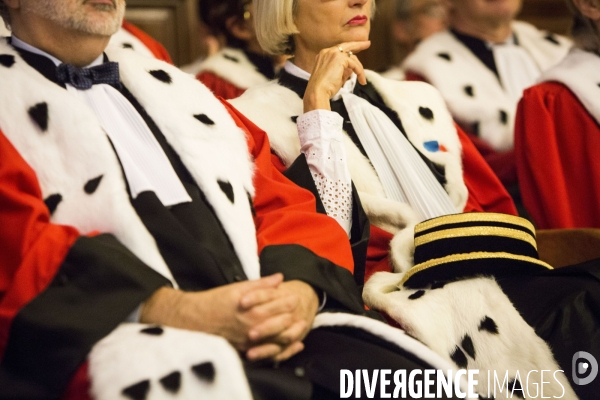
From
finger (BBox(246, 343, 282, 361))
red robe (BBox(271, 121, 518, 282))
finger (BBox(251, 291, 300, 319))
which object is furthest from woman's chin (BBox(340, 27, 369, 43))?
finger (BBox(246, 343, 282, 361))

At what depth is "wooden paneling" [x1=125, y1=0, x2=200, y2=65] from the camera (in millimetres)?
4379

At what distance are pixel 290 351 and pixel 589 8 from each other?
1.91 meters

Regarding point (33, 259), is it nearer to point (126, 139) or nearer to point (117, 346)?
point (117, 346)

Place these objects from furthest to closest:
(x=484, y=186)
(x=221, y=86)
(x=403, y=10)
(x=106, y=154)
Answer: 1. (x=403, y=10)
2. (x=221, y=86)
3. (x=484, y=186)
4. (x=106, y=154)

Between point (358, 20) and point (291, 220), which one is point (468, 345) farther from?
point (358, 20)

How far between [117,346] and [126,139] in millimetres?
579

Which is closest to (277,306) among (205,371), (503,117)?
(205,371)

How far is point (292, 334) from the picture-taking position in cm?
156

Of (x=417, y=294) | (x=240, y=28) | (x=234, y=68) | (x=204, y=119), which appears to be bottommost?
(x=234, y=68)

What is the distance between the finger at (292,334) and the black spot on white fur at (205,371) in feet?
0.57

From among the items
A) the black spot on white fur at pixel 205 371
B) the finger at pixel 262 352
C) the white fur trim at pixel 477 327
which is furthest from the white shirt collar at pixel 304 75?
the black spot on white fur at pixel 205 371

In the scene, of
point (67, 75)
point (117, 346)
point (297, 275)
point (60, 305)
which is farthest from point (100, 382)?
point (67, 75)

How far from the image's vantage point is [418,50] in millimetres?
3568

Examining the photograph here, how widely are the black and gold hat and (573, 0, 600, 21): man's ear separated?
3.90ft
